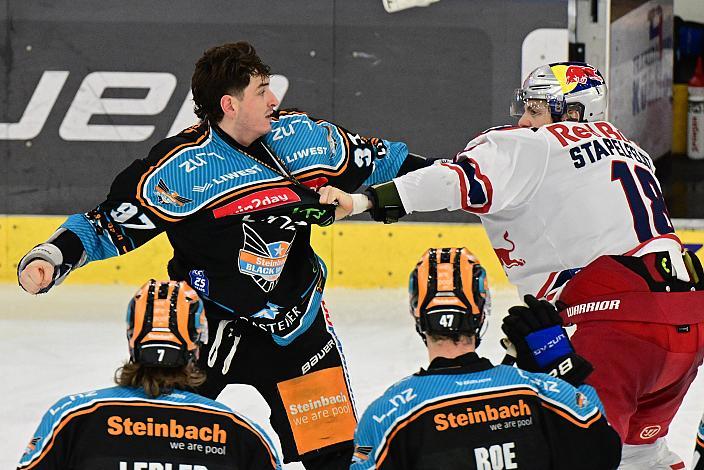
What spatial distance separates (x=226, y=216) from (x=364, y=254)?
11.8 ft

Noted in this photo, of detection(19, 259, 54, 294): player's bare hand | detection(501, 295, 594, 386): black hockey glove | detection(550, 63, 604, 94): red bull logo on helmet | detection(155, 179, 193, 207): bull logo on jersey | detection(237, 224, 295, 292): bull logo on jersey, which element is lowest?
detection(501, 295, 594, 386): black hockey glove

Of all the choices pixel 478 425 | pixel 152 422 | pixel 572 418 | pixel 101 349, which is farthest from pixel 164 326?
pixel 101 349

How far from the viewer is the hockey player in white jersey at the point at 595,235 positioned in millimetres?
3199

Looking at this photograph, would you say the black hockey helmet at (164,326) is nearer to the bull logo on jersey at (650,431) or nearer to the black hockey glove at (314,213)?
the black hockey glove at (314,213)

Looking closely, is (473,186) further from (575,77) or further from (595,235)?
(575,77)

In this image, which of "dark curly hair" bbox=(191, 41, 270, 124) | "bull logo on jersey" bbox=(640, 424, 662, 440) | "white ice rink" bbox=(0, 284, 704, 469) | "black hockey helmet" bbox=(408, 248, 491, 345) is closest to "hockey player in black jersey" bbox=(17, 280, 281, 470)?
"black hockey helmet" bbox=(408, 248, 491, 345)

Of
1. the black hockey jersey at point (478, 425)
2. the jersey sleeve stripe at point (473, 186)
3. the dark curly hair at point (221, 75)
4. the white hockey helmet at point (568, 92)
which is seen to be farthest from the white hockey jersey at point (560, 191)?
the black hockey jersey at point (478, 425)

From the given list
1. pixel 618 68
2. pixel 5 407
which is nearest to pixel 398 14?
pixel 618 68

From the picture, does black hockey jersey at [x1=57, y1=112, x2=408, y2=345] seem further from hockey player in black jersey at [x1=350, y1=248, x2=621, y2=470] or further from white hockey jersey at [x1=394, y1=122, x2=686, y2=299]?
hockey player in black jersey at [x1=350, y1=248, x2=621, y2=470]

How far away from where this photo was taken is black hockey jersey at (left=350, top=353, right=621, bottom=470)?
2.40 metres

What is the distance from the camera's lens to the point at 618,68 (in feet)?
A: 24.4

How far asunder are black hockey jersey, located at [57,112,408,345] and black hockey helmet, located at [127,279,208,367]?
997mm

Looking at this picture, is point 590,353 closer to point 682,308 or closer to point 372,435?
point 682,308

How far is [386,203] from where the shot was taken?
10.9 feet
